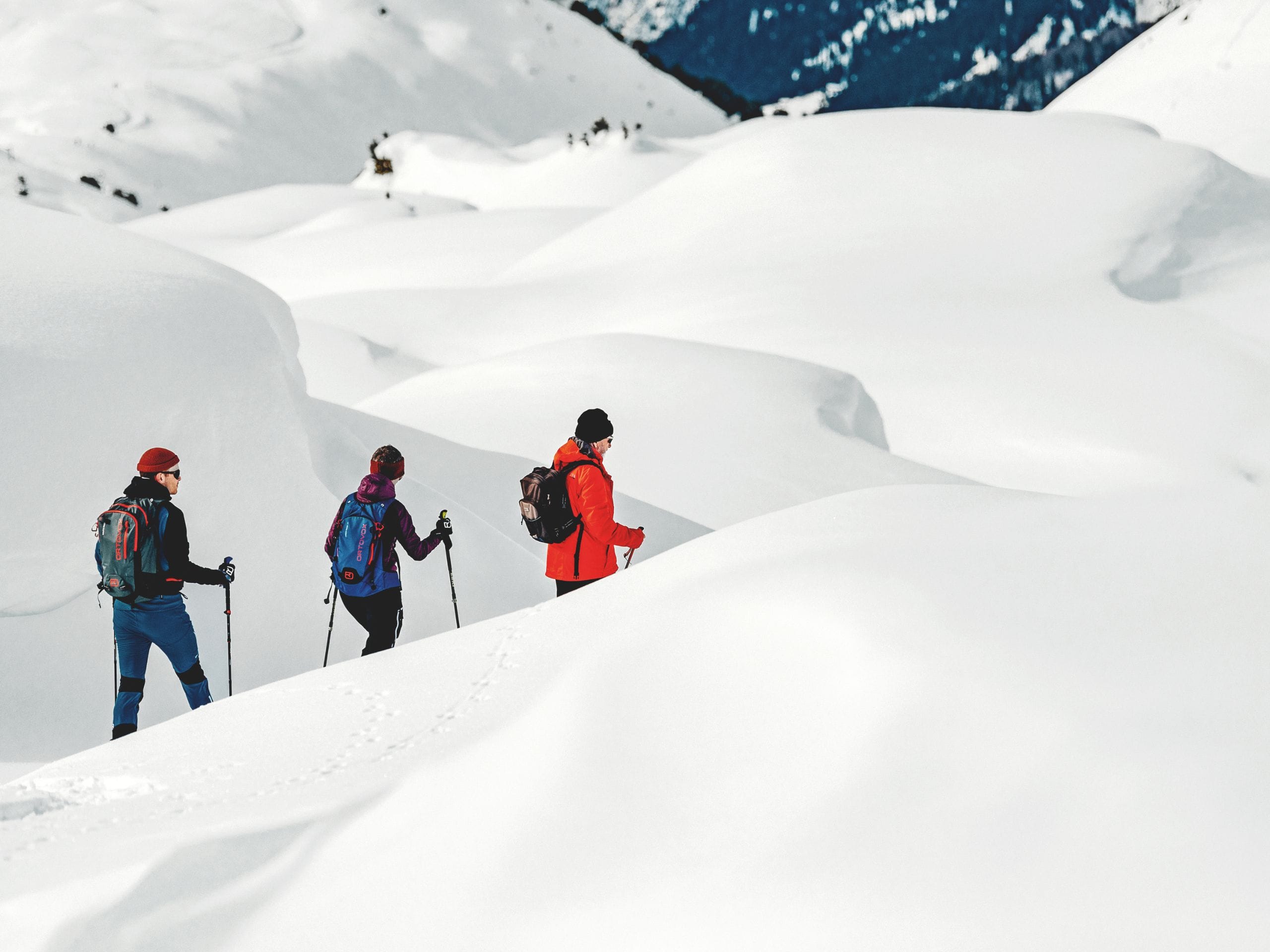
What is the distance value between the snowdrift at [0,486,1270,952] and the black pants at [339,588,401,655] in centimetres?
156

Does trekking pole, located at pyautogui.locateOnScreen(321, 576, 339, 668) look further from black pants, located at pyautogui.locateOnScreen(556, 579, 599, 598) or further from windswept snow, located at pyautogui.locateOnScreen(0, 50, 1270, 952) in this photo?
black pants, located at pyautogui.locateOnScreen(556, 579, 599, 598)

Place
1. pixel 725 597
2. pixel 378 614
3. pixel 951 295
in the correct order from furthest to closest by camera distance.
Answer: pixel 951 295, pixel 378 614, pixel 725 597

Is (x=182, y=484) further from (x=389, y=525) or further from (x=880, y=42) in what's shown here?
(x=880, y=42)

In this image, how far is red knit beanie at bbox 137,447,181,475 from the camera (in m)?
4.61

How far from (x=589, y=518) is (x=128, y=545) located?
1.90 m

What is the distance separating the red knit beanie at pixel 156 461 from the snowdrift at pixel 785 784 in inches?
51.9

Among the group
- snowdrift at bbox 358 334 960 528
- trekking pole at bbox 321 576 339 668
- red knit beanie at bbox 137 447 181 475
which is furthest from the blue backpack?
snowdrift at bbox 358 334 960 528

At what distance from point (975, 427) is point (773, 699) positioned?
7224 millimetres

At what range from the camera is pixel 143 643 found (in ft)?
15.8

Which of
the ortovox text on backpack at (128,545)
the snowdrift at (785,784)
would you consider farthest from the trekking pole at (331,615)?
the snowdrift at (785,784)

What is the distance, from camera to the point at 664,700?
3039 mm

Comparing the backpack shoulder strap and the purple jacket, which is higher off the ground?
the backpack shoulder strap

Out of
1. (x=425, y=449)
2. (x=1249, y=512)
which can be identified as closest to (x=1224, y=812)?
(x=1249, y=512)

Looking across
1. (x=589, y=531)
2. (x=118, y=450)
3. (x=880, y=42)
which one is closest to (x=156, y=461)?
(x=118, y=450)
